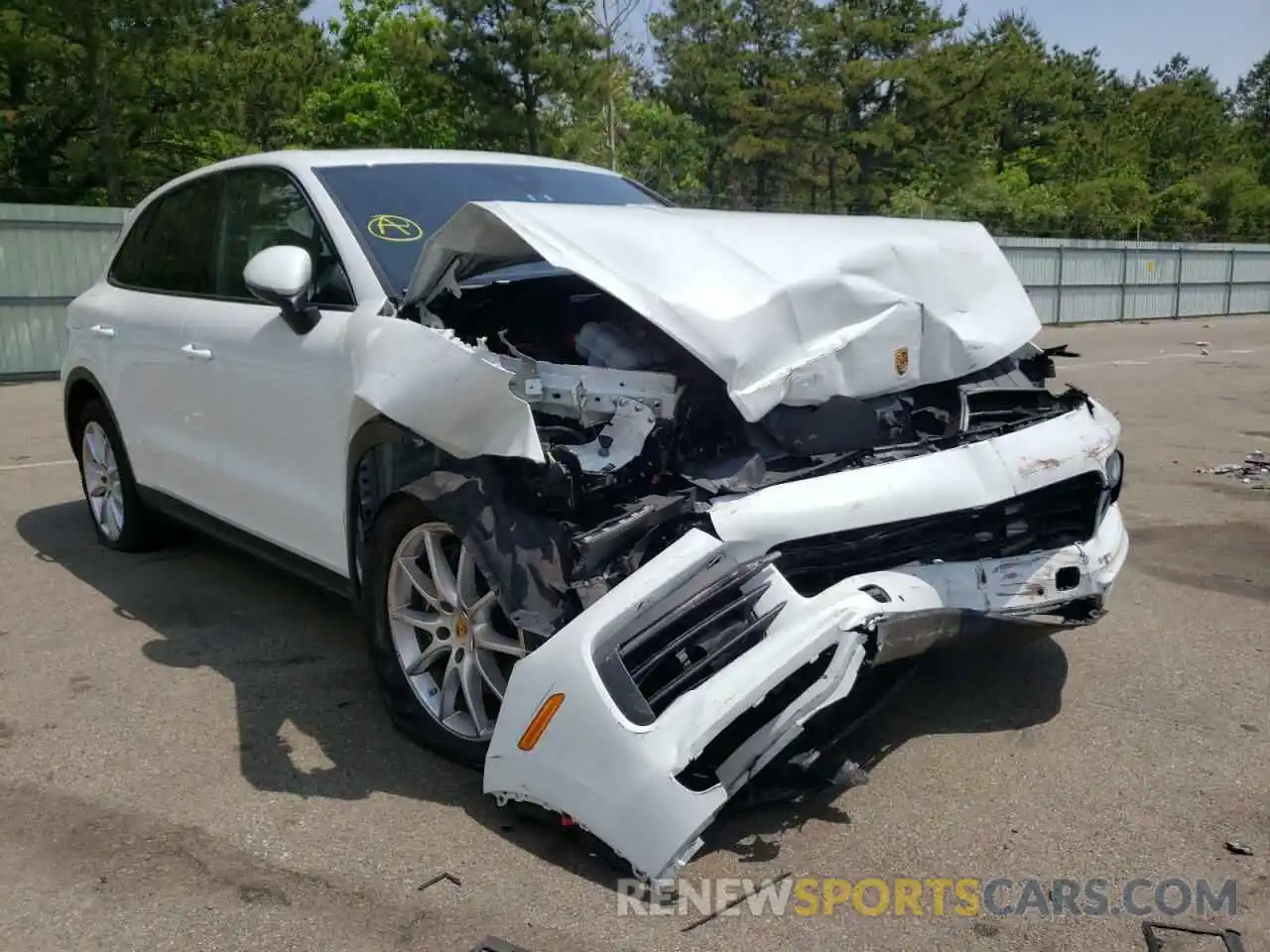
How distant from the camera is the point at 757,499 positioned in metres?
3.16

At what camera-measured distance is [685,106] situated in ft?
141

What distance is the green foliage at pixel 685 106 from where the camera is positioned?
78.1ft

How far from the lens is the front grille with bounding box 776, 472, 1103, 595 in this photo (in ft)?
10.7

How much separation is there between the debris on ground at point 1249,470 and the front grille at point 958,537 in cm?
470

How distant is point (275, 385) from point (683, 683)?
2.08 m

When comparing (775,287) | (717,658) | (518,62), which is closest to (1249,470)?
(775,287)

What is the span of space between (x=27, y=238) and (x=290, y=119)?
51.7 ft

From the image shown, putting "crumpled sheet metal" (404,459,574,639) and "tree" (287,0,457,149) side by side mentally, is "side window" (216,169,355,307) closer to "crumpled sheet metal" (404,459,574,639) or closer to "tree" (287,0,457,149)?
"crumpled sheet metal" (404,459,574,639)

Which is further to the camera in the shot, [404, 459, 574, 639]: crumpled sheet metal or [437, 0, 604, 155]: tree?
[437, 0, 604, 155]: tree

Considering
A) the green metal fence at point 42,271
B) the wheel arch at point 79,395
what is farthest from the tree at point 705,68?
the wheel arch at point 79,395

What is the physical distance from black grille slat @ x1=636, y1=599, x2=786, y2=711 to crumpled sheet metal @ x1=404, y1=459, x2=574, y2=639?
0.34m

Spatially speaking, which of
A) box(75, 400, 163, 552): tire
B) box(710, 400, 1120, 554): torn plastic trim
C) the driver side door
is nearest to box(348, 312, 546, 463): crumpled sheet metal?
the driver side door

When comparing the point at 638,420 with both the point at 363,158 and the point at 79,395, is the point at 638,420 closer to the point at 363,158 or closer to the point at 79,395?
the point at 363,158

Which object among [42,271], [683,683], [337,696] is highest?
[42,271]
